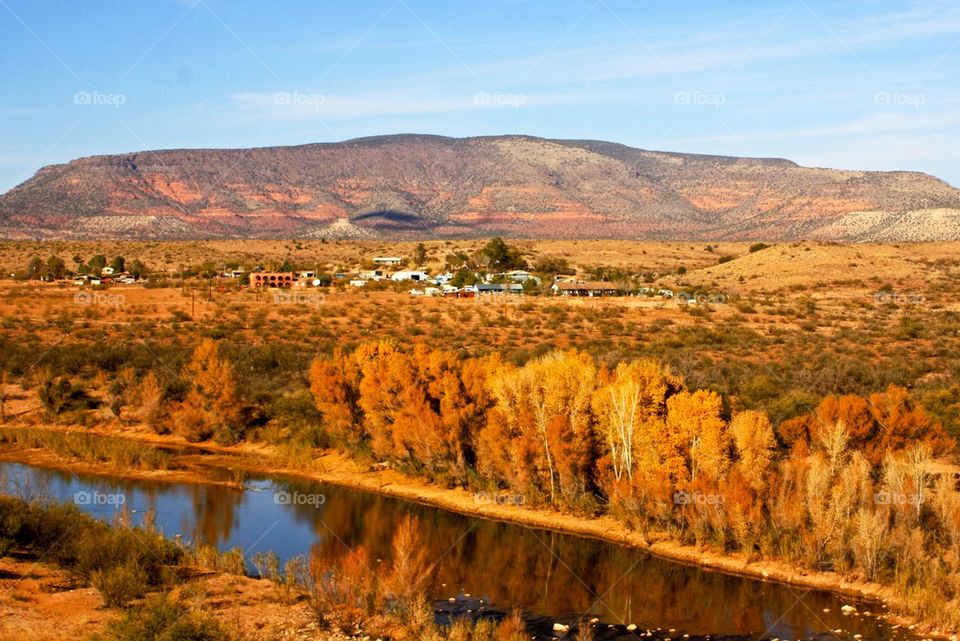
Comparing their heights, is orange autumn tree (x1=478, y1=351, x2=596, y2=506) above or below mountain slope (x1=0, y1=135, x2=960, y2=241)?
below

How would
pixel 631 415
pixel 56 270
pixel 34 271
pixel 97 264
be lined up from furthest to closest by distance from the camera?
1. pixel 97 264
2. pixel 34 271
3. pixel 56 270
4. pixel 631 415

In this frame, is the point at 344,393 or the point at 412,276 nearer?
the point at 344,393

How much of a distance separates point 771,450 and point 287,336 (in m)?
32.3

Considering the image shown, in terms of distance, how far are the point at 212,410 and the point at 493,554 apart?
53.7 ft

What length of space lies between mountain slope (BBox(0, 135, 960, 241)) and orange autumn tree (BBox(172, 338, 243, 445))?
369 ft

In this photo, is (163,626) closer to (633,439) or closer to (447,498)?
(633,439)

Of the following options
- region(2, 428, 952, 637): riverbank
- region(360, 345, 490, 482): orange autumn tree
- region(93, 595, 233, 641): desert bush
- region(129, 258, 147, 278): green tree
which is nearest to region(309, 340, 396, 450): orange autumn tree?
region(360, 345, 490, 482): orange autumn tree

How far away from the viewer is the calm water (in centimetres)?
1981

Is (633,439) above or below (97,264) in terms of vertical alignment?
below

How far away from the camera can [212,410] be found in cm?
3650

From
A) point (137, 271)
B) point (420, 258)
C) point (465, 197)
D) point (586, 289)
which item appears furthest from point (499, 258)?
point (465, 197)

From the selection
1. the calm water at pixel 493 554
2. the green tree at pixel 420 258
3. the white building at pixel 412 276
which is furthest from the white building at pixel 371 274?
the calm water at pixel 493 554

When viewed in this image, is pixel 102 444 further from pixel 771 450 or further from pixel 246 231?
pixel 246 231

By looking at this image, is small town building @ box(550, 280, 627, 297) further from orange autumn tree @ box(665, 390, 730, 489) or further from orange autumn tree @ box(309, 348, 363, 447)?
orange autumn tree @ box(665, 390, 730, 489)
